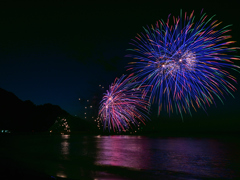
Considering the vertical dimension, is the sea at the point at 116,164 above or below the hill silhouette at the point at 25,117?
below

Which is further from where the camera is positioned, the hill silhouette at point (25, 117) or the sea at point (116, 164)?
the hill silhouette at point (25, 117)

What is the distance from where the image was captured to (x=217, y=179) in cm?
1026

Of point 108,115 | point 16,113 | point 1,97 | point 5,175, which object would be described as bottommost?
point 5,175

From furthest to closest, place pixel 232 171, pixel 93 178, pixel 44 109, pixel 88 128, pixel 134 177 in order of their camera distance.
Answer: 1. pixel 44 109
2. pixel 88 128
3. pixel 232 171
4. pixel 134 177
5. pixel 93 178

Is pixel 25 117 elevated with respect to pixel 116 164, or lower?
elevated

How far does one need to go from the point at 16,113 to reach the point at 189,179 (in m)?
128

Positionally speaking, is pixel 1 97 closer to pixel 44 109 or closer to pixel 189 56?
pixel 44 109

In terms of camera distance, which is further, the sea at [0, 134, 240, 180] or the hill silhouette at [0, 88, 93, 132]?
the hill silhouette at [0, 88, 93, 132]

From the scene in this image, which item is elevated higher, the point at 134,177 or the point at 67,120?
the point at 67,120

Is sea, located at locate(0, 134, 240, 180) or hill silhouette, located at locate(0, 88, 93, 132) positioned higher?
hill silhouette, located at locate(0, 88, 93, 132)

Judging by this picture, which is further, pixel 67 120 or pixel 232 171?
pixel 67 120

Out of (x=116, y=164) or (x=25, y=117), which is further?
(x=25, y=117)

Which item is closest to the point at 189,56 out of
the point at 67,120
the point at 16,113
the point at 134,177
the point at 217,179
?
the point at 217,179

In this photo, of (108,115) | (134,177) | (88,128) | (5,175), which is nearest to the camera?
(5,175)
